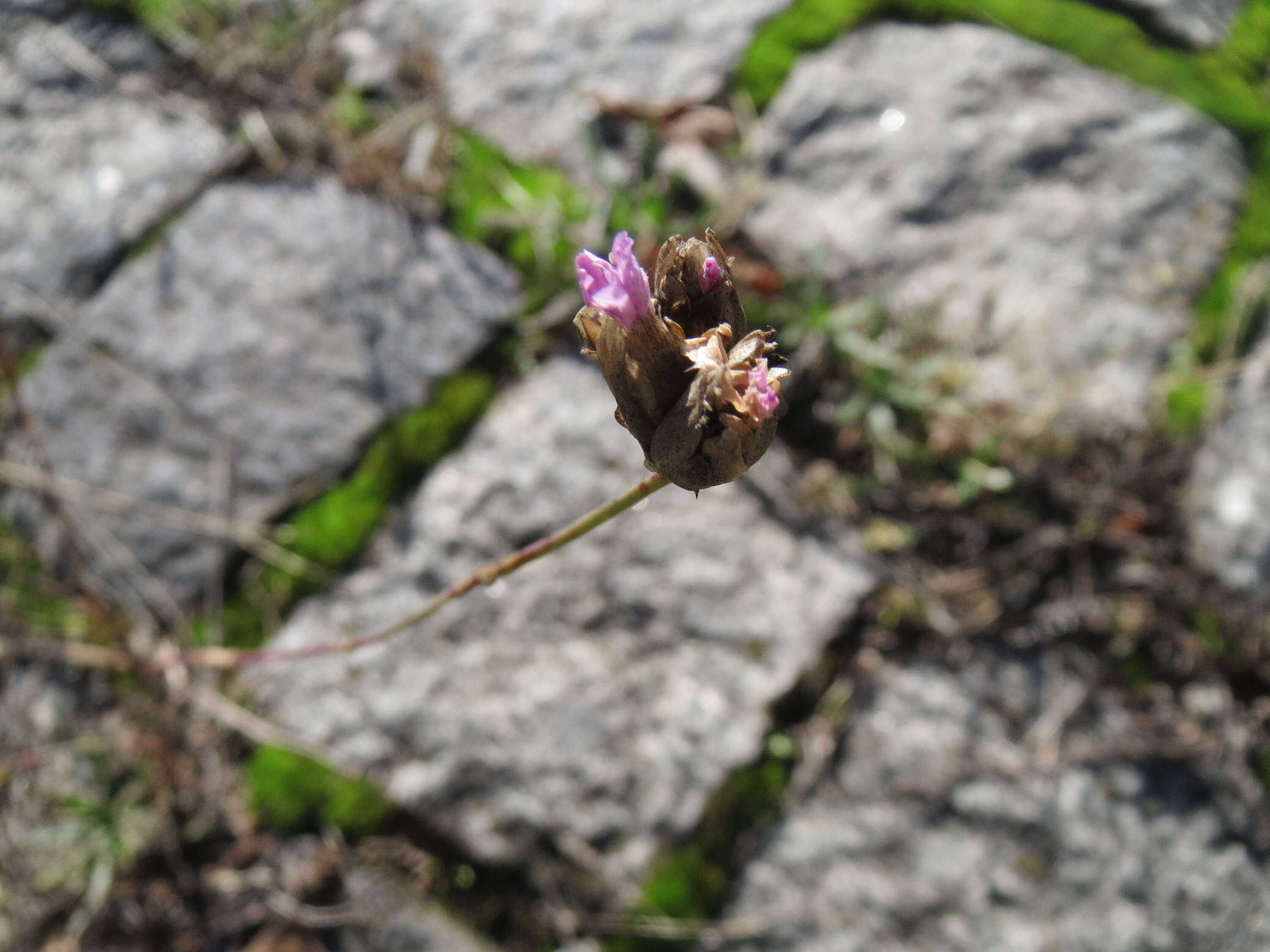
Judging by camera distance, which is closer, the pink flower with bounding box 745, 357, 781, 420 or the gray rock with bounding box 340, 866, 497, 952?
the pink flower with bounding box 745, 357, 781, 420

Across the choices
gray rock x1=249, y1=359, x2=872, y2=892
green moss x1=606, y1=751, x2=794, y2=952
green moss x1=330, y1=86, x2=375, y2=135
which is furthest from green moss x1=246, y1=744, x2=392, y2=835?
green moss x1=330, y1=86, x2=375, y2=135

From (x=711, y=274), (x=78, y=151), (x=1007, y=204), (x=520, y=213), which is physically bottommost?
(x=1007, y=204)

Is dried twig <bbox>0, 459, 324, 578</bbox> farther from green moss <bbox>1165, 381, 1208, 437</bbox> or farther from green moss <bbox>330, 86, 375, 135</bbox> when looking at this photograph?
green moss <bbox>1165, 381, 1208, 437</bbox>

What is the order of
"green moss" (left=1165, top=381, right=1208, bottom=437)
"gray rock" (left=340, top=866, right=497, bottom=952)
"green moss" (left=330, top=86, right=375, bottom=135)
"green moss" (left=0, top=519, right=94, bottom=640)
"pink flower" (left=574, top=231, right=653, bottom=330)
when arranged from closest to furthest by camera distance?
"pink flower" (left=574, top=231, right=653, bottom=330)
"gray rock" (left=340, top=866, right=497, bottom=952)
"green moss" (left=0, top=519, right=94, bottom=640)
"green moss" (left=1165, top=381, right=1208, bottom=437)
"green moss" (left=330, top=86, right=375, bottom=135)

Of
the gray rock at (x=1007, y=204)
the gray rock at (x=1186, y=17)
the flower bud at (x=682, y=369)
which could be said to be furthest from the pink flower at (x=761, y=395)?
the gray rock at (x=1186, y=17)

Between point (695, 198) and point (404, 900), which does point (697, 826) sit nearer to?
point (404, 900)

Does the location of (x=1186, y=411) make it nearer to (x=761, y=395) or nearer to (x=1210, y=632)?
(x=1210, y=632)

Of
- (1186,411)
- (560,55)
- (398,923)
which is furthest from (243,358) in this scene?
(1186,411)
